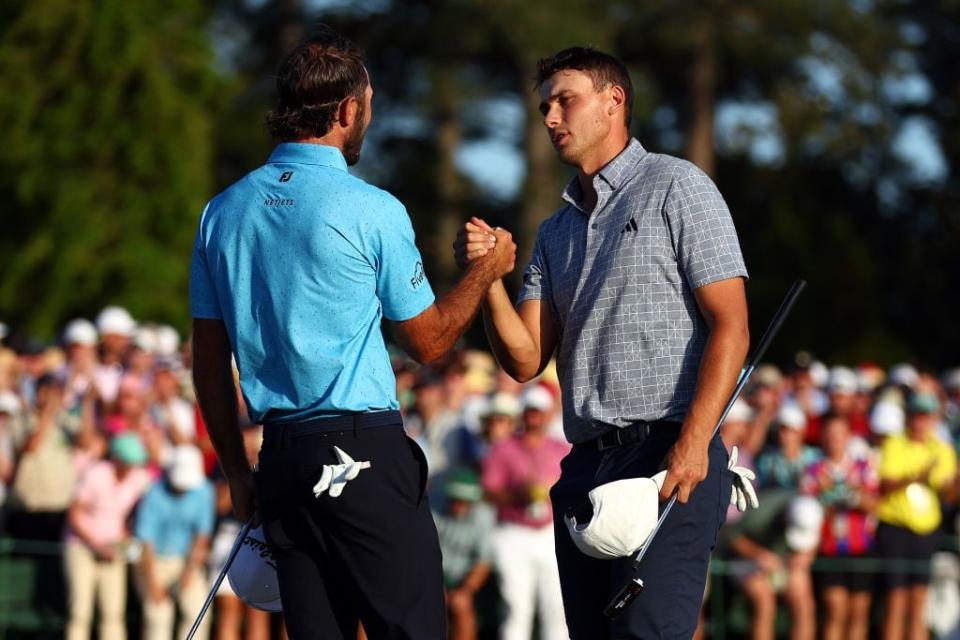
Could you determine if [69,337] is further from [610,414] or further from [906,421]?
[610,414]

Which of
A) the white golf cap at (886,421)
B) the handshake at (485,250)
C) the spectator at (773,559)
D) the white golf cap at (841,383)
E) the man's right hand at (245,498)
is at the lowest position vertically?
the spectator at (773,559)

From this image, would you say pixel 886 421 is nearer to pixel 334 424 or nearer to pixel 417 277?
pixel 417 277

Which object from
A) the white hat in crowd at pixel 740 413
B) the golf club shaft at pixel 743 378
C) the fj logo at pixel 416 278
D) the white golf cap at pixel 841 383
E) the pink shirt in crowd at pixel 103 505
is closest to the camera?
the fj logo at pixel 416 278

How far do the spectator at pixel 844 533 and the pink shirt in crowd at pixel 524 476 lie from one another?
6.48 feet

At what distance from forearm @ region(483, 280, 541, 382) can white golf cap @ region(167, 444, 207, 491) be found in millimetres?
5639

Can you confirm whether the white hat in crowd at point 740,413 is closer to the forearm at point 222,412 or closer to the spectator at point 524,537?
the spectator at point 524,537

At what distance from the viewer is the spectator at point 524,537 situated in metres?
11.2

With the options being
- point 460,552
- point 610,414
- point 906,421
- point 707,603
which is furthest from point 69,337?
point 610,414

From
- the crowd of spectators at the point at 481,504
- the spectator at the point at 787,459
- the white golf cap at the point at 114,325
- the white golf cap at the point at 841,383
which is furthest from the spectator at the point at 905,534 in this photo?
the white golf cap at the point at 114,325

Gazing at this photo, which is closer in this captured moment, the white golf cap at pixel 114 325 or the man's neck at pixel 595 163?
the man's neck at pixel 595 163

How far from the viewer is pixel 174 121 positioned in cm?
2612

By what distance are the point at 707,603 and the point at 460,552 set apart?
1830mm

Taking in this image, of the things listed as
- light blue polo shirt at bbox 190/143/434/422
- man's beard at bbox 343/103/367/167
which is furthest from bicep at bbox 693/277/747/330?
man's beard at bbox 343/103/367/167

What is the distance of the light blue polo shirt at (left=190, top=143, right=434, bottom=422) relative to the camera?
4699mm
